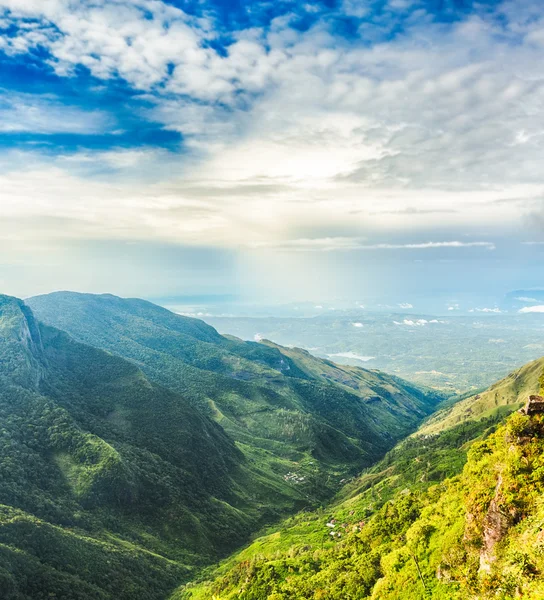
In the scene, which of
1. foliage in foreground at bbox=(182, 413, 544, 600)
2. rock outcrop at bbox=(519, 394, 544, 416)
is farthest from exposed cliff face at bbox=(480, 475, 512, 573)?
rock outcrop at bbox=(519, 394, 544, 416)

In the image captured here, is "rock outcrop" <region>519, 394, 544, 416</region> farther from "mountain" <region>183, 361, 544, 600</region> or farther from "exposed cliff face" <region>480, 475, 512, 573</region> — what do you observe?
"exposed cliff face" <region>480, 475, 512, 573</region>

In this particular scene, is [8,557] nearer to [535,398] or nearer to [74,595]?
[74,595]

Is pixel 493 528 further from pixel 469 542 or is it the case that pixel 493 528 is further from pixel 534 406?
pixel 534 406

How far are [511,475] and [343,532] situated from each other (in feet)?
482

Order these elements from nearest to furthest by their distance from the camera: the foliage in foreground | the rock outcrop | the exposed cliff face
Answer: the foliage in foreground
the exposed cliff face
the rock outcrop

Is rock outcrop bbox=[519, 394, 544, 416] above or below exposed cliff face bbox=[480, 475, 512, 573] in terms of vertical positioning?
above

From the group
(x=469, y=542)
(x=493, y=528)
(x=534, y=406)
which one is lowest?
(x=469, y=542)

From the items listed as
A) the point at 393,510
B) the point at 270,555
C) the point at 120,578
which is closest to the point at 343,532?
the point at 270,555

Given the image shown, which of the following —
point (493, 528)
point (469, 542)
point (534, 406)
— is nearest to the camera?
point (493, 528)

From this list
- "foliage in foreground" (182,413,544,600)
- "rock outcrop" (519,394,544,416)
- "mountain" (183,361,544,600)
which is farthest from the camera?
"rock outcrop" (519,394,544,416)

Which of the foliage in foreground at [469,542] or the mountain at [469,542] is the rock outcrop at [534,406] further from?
the foliage in foreground at [469,542]

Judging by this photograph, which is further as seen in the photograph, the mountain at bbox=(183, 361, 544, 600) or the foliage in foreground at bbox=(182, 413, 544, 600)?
the mountain at bbox=(183, 361, 544, 600)

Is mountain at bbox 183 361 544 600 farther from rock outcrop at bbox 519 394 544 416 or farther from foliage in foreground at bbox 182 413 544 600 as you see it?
rock outcrop at bbox 519 394 544 416

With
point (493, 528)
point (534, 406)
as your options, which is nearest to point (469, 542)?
point (493, 528)
